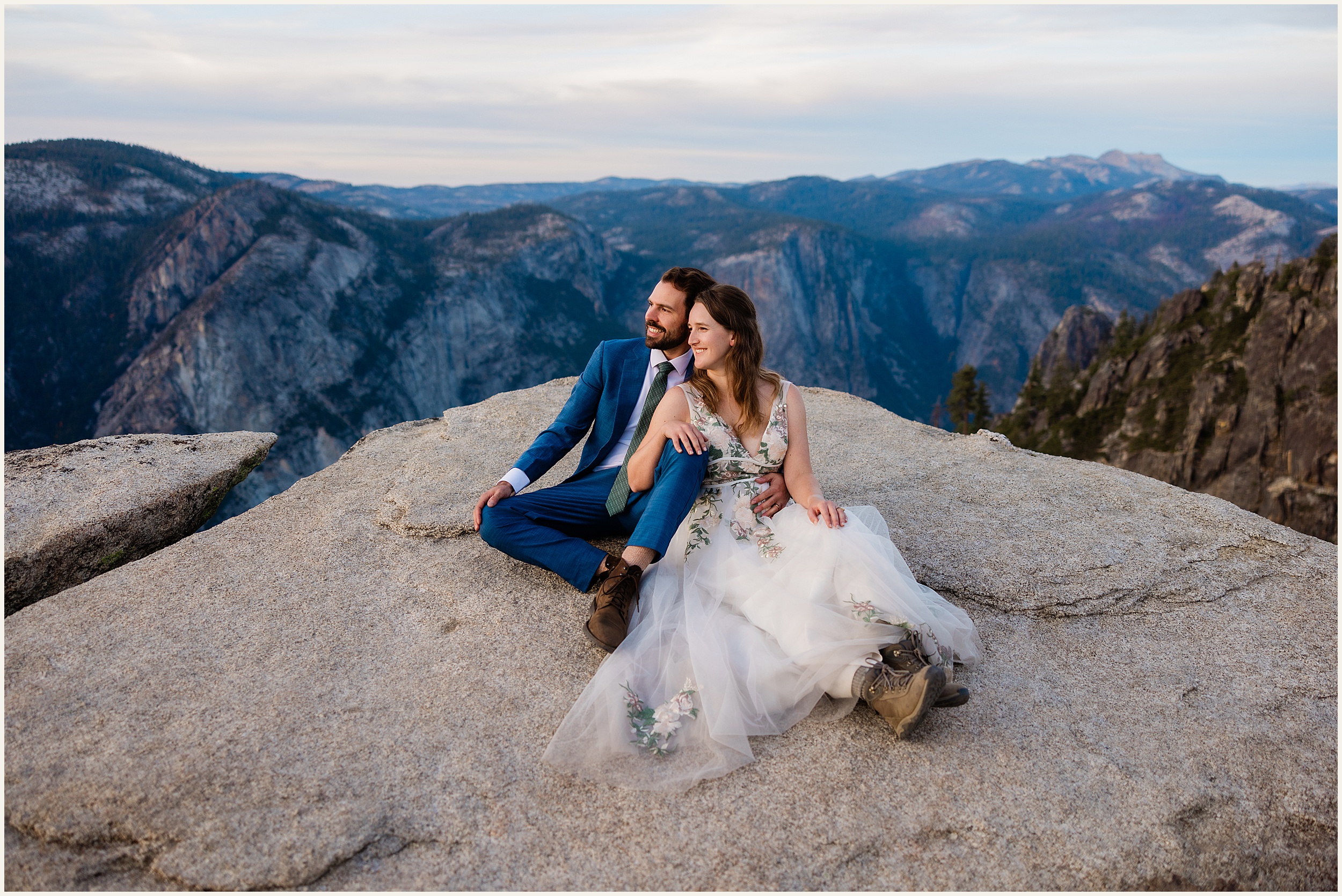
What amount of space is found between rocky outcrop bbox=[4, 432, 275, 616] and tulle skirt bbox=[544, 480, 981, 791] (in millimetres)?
4902

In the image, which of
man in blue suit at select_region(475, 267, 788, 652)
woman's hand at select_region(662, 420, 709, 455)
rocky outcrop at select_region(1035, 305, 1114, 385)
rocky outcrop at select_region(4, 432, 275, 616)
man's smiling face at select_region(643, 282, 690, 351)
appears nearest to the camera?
man in blue suit at select_region(475, 267, 788, 652)

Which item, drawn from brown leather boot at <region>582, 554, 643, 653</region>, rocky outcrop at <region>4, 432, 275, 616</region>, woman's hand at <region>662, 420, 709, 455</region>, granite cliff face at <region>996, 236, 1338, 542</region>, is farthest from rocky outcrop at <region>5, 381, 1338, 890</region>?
granite cliff face at <region>996, 236, 1338, 542</region>

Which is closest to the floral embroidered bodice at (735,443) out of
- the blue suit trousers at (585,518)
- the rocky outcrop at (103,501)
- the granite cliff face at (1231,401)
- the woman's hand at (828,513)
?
the blue suit trousers at (585,518)

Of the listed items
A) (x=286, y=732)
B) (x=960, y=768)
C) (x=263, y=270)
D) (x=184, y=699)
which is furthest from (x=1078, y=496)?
(x=263, y=270)

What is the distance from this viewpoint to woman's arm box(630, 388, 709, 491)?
17.0 ft

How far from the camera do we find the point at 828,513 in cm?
496

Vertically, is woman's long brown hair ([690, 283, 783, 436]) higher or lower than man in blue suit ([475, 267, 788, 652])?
higher

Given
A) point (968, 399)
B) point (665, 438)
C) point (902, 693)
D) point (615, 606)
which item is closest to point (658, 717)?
point (615, 606)

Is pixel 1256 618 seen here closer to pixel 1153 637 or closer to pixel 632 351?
pixel 1153 637

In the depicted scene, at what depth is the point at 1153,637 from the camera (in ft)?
17.2

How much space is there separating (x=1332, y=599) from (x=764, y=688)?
Result: 4.82 metres

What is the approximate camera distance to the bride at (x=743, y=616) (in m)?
4.05

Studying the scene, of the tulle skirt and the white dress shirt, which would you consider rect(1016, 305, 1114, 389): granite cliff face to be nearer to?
the white dress shirt

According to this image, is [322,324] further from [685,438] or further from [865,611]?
[865,611]
